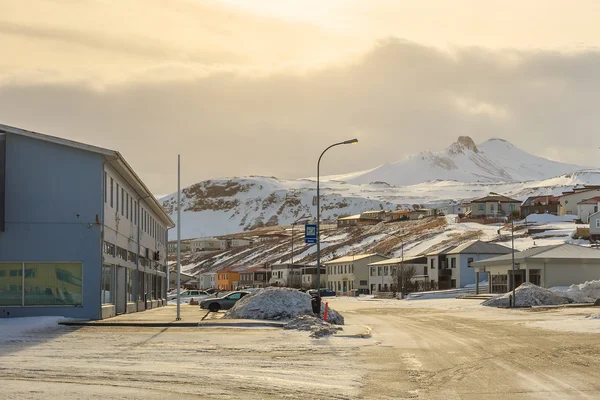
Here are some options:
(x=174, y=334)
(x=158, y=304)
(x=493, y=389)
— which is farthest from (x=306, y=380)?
(x=158, y=304)

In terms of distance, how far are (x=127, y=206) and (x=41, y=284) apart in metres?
12.0

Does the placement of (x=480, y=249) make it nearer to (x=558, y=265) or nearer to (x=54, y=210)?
(x=558, y=265)

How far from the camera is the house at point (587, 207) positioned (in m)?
151

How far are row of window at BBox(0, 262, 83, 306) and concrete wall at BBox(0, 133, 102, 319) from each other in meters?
0.29

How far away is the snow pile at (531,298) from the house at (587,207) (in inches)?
3461

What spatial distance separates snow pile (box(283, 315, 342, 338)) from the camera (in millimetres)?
31380

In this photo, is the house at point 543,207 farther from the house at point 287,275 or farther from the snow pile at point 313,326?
the snow pile at point 313,326

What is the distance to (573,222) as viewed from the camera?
147 meters

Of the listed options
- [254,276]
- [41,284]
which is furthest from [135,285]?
[254,276]

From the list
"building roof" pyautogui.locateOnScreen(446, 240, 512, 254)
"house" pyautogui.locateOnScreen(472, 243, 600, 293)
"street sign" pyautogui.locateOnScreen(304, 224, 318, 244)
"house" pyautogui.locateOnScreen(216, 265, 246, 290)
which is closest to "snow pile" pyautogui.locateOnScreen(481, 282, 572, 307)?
"house" pyautogui.locateOnScreen(472, 243, 600, 293)

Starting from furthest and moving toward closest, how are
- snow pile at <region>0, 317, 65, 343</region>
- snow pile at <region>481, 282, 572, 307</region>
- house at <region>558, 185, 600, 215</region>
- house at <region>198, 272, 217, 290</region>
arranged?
house at <region>198, 272, 217, 290</region>, house at <region>558, 185, 600, 215</region>, snow pile at <region>481, 282, 572, 307</region>, snow pile at <region>0, 317, 65, 343</region>

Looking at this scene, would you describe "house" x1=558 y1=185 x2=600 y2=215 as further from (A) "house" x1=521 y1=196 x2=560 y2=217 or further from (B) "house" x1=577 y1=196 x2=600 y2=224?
(B) "house" x1=577 y1=196 x2=600 y2=224

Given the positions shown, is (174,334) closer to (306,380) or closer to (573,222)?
(306,380)

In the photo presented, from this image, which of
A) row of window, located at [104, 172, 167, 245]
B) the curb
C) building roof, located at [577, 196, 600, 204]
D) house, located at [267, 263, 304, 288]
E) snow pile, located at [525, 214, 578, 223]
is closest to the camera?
the curb
